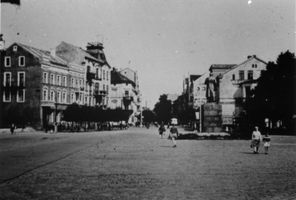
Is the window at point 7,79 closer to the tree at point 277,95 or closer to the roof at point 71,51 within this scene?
the roof at point 71,51

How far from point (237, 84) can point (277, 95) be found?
2034cm

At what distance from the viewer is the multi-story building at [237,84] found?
6850cm

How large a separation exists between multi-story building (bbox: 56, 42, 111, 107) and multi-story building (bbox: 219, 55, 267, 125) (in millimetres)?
22554

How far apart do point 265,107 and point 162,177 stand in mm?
39743

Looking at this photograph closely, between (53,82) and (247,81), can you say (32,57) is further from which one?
(247,81)

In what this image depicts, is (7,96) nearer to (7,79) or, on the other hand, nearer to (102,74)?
(7,79)

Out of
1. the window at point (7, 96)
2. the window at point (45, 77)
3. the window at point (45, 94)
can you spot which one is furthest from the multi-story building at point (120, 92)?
the window at point (7, 96)

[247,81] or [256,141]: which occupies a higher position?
[247,81]

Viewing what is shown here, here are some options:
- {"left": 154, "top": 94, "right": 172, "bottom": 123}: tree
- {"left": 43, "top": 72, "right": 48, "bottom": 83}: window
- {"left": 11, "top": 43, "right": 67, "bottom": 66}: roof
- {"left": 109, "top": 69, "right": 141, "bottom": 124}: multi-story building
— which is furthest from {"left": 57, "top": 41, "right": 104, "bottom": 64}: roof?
{"left": 154, "top": 94, "right": 172, "bottom": 123}: tree

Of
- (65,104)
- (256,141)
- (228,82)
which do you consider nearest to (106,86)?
(65,104)

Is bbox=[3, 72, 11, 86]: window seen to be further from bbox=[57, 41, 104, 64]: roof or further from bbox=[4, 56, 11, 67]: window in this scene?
bbox=[57, 41, 104, 64]: roof

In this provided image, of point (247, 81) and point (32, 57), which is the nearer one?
point (32, 57)

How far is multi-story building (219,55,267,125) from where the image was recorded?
225 ft

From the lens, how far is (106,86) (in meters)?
89.3
